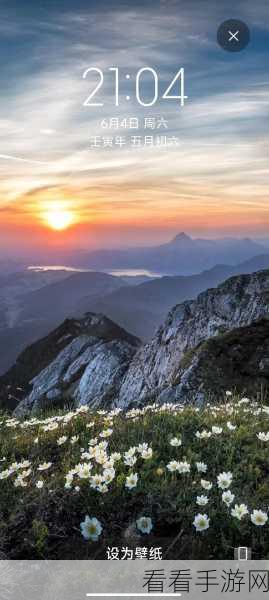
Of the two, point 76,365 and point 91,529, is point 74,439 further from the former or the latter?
point 76,365

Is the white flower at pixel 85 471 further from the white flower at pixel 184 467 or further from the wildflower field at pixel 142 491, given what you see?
the white flower at pixel 184 467

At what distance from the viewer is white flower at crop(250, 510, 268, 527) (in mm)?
5637

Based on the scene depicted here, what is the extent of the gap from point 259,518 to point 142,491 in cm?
144

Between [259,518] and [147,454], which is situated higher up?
[147,454]

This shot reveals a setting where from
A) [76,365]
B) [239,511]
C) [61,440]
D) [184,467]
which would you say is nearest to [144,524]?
[184,467]

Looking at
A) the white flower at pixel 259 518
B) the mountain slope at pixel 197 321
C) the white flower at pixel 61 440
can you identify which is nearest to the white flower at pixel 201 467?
the white flower at pixel 259 518

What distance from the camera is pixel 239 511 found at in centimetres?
582

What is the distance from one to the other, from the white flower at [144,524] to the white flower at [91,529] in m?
0.43

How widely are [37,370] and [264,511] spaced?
4303 inches

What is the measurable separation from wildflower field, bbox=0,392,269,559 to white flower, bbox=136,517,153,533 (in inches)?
0.4

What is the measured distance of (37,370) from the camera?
368 feet

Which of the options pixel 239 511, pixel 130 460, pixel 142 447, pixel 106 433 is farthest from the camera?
pixel 106 433

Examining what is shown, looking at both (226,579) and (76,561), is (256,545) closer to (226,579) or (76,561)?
(226,579)

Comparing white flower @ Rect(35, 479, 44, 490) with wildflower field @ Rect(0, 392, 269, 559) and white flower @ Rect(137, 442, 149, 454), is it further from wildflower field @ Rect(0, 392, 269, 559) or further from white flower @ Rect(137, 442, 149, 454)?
white flower @ Rect(137, 442, 149, 454)
